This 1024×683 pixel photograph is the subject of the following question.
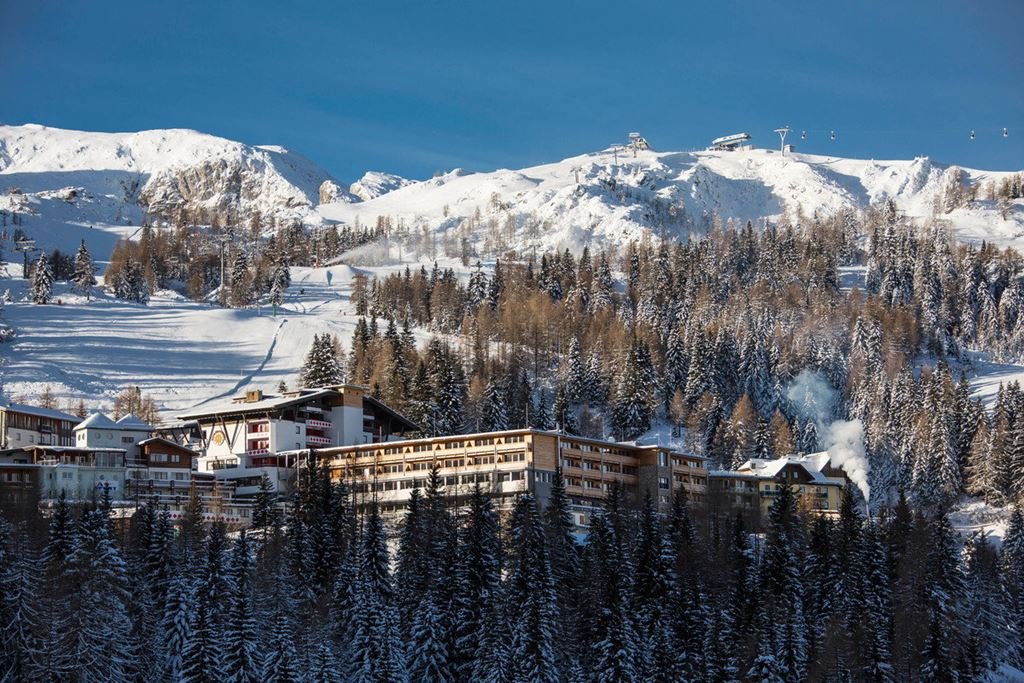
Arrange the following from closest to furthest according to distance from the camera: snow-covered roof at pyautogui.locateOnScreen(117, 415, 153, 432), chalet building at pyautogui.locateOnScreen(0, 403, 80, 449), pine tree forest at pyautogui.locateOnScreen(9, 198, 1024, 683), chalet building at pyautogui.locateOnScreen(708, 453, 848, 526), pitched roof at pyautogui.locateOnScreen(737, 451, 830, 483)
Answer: pine tree forest at pyautogui.locateOnScreen(9, 198, 1024, 683), snow-covered roof at pyautogui.locateOnScreen(117, 415, 153, 432), chalet building at pyautogui.locateOnScreen(0, 403, 80, 449), chalet building at pyautogui.locateOnScreen(708, 453, 848, 526), pitched roof at pyautogui.locateOnScreen(737, 451, 830, 483)

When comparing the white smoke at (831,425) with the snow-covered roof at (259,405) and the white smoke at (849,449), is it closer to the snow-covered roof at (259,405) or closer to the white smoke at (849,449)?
the white smoke at (849,449)

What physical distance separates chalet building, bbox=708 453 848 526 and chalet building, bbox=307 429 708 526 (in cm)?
456

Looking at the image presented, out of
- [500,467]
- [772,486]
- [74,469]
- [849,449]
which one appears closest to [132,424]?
[74,469]

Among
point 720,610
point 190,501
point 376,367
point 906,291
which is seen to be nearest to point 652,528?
point 720,610

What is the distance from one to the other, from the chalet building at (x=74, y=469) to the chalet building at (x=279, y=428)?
7.17 metres

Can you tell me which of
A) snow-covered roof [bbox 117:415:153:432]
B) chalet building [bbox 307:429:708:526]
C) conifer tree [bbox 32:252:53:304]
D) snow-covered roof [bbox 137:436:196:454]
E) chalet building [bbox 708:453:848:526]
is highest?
conifer tree [bbox 32:252:53:304]

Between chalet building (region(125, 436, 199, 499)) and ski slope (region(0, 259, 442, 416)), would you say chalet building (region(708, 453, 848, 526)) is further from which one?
ski slope (region(0, 259, 442, 416))

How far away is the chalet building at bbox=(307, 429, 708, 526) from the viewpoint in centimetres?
8856

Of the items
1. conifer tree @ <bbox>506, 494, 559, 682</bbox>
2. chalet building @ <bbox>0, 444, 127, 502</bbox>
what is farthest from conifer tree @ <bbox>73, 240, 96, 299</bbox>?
conifer tree @ <bbox>506, 494, 559, 682</bbox>

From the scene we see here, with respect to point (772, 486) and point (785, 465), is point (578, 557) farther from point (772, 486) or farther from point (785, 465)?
point (785, 465)

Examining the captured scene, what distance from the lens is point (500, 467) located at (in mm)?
89375

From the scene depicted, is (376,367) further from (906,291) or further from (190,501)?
(906,291)

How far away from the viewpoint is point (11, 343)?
132 metres

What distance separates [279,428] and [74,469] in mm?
15431
